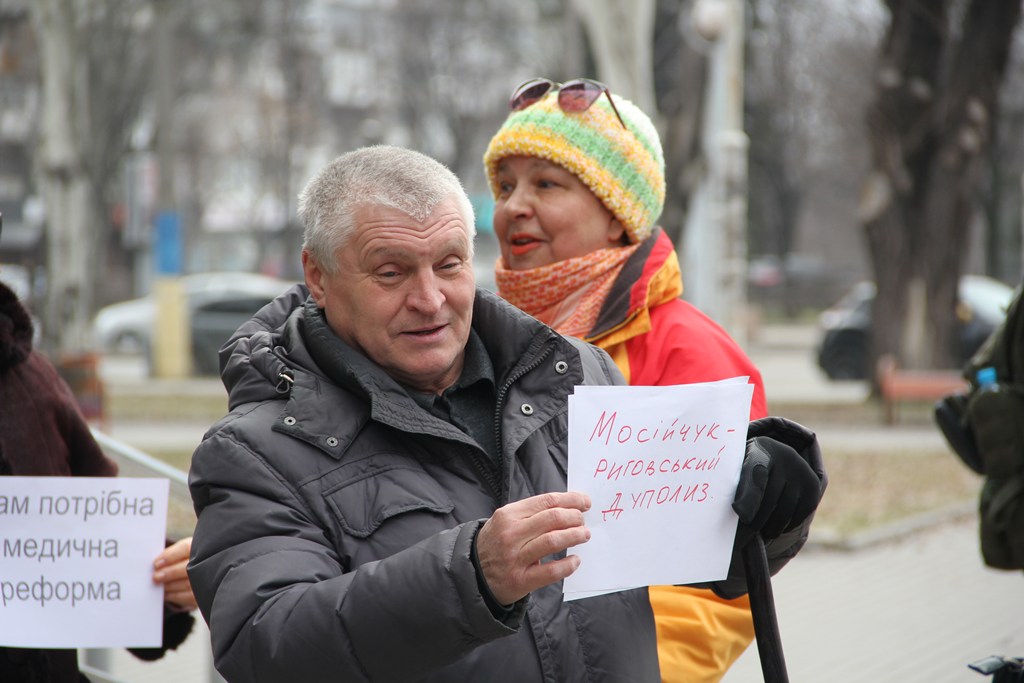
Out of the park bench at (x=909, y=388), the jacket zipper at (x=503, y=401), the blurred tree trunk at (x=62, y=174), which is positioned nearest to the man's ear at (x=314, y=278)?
the jacket zipper at (x=503, y=401)

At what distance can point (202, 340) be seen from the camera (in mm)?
22500

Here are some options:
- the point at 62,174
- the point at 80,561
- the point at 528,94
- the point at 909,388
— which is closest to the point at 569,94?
the point at 528,94

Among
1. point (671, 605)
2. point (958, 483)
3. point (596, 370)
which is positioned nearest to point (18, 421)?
point (596, 370)

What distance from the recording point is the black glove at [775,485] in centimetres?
236

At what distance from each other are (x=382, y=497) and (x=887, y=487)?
358 inches

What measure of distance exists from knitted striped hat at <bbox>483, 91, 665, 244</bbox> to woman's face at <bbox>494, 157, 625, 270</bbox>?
0.10 feet

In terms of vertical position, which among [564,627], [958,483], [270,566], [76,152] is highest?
[270,566]

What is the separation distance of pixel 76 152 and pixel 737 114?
1024 centimetres

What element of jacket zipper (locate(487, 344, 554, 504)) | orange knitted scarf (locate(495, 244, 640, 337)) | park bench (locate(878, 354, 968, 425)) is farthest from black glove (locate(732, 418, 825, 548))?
park bench (locate(878, 354, 968, 425))

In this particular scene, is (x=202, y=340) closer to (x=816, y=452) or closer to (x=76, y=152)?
(x=76, y=152)

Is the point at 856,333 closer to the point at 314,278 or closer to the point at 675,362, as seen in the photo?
the point at 675,362

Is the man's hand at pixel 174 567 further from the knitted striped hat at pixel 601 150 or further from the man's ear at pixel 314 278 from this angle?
the knitted striped hat at pixel 601 150

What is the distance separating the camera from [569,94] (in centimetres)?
338

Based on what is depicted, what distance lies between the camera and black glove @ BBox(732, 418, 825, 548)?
2.36 metres
